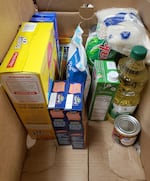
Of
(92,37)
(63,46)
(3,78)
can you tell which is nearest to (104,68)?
A: (92,37)

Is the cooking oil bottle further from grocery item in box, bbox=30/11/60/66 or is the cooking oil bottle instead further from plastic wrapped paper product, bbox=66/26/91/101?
grocery item in box, bbox=30/11/60/66

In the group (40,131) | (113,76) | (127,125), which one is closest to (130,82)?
(113,76)

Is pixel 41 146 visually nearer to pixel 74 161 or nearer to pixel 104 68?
pixel 74 161

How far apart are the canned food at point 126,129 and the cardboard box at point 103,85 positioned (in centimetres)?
9

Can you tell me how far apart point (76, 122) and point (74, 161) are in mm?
232

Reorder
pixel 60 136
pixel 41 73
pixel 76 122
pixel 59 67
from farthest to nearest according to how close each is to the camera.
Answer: pixel 59 67 < pixel 60 136 < pixel 76 122 < pixel 41 73

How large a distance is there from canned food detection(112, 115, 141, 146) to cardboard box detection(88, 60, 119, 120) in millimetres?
87

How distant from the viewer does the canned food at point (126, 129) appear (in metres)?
0.70

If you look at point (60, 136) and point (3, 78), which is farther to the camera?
point (60, 136)

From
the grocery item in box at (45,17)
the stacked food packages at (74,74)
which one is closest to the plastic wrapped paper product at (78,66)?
the stacked food packages at (74,74)

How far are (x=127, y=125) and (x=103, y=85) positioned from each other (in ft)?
0.77

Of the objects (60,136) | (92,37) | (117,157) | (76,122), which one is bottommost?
(117,157)

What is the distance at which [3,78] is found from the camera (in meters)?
0.49

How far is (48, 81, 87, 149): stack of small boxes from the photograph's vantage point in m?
0.55
